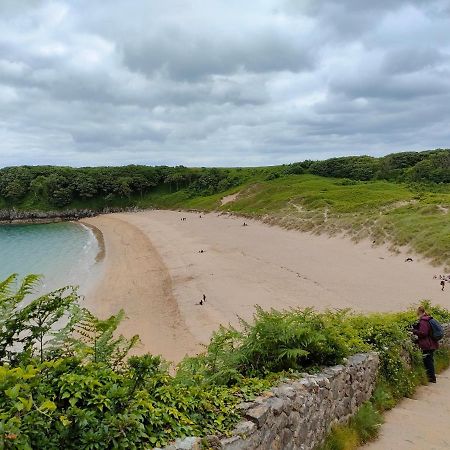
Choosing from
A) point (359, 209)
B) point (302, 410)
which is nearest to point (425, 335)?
point (302, 410)

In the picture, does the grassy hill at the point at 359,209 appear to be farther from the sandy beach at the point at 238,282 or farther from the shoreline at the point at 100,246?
the shoreline at the point at 100,246

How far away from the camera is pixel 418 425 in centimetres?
740

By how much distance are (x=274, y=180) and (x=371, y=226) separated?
5041cm

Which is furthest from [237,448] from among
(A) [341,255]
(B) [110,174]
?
(B) [110,174]

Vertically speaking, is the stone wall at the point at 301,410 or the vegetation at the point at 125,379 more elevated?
the vegetation at the point at 125,379

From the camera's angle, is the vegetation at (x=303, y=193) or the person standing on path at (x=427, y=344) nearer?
the person standing on path at (x=427, y=344)

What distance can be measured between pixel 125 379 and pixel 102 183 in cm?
10767

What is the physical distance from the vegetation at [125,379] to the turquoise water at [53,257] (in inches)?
1014

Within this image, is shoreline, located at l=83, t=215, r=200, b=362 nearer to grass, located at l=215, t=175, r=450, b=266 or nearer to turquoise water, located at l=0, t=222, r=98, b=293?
turquoise water, located at l=0, t=222, r=98, b=293

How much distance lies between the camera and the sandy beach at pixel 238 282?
2134 cm

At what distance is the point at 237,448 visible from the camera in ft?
14.9

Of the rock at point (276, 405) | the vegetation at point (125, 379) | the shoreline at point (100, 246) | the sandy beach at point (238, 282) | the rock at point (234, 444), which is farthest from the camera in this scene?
the shoreline at point (100, 246)

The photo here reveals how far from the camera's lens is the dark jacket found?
1024cm

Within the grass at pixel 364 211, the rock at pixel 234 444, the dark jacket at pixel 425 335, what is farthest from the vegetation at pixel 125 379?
the grass at pixel 364 211
